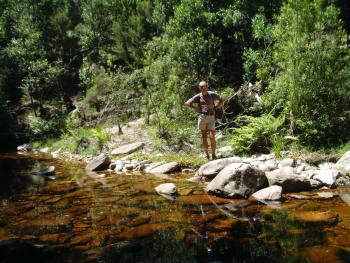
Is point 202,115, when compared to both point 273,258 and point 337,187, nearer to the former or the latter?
point 337,187

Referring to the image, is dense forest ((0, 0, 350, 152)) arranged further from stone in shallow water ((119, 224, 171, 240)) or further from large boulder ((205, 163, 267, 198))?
stone in shallow water ((119, 224, 171, 240))

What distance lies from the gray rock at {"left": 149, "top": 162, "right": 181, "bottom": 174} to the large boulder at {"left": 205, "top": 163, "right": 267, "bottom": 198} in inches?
116

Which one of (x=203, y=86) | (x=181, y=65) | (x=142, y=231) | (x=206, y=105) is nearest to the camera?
(x=142, y=231)

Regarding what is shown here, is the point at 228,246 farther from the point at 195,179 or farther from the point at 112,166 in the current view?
the point at 112,166

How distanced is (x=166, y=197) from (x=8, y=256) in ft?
13.2

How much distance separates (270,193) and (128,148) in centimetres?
768

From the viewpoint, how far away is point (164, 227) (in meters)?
6.57

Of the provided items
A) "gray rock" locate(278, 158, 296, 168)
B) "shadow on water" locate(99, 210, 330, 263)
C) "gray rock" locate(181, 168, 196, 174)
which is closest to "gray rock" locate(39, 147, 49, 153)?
"gray rock" locate(181, 168, 196, 174)

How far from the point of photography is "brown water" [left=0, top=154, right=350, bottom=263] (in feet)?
17.4

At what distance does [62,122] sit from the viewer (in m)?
22.7

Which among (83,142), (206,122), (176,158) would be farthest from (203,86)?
(83,142)

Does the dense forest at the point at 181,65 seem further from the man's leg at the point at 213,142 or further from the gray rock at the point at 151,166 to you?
the gray rock at the point at 151,166

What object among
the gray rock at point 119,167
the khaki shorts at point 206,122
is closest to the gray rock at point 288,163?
the khaki shorts at point 206,122

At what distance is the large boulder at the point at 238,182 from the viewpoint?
26.7 ft
